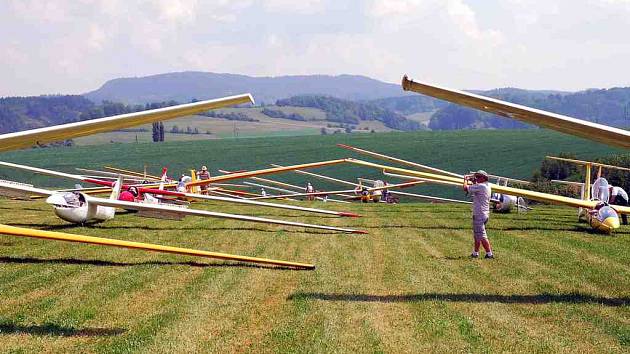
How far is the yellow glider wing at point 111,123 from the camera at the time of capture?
6359mm

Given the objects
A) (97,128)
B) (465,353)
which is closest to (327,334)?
(465,353)

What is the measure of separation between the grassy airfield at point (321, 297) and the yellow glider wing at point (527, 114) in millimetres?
2186

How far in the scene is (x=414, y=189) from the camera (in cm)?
6812

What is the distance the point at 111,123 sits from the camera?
6441 mm

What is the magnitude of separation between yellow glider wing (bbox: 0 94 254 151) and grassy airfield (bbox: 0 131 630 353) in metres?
2.02

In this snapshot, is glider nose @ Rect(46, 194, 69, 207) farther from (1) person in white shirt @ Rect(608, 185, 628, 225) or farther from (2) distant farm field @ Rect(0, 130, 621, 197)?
(2) distant farm field @ Rect(0, 130, 621, 197)

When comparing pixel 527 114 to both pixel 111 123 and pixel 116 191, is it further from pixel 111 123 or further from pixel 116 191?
pixel 116 191

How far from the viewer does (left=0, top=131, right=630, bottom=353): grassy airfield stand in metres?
6.64

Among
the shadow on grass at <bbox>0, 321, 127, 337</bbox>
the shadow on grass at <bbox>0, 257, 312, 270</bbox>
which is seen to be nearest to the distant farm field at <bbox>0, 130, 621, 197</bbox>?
the shadow on grass at <bbox>0, 257, 312, 270</bbox>

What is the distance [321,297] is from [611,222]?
10303mm

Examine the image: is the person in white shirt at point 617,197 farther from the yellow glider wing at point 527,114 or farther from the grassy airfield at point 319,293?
the yellow glider wing at point 527,114

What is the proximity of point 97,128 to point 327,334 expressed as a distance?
3.23 metres

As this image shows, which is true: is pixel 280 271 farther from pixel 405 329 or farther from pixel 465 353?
pixel 465 353

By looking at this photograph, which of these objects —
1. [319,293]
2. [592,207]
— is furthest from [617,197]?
[319,293]
